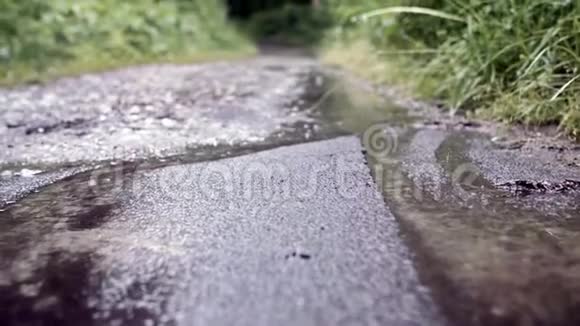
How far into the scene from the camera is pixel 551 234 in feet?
6.06

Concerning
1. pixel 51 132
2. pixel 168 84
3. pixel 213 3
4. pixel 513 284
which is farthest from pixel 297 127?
pixel 213 3

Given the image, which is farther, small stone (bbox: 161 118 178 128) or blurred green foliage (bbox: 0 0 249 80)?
blurred green foliage (bbox: 0 0 249 80)

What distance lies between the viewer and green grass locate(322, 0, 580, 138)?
3.20 metres

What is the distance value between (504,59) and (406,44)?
6.48ft

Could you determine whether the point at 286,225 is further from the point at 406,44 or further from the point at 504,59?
the point at 406,44

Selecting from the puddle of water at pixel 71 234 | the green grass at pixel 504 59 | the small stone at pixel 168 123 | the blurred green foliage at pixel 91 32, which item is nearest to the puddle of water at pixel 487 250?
the puddle of water at pixel 71 234

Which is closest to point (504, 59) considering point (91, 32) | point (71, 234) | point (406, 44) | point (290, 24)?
point (406, 44)

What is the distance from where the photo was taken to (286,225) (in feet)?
6.41

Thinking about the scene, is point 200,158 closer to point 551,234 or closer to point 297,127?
point 297,127

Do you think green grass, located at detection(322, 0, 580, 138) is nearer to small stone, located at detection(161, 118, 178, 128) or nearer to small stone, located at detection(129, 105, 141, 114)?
small stone, located at detection(161, 118, 178, 128)

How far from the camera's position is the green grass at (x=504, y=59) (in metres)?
3.20

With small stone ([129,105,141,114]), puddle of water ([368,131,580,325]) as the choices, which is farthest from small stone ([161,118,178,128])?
puddle of water ([368,131,580,325])

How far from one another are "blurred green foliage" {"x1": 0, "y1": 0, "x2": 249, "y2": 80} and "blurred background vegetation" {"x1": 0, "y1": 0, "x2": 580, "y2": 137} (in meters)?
0.02

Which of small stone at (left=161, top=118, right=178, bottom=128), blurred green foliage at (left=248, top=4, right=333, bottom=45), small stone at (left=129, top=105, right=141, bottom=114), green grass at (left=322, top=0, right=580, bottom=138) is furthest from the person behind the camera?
blurred green foliage at (left=248, top=4, right=333, bottom=45)
